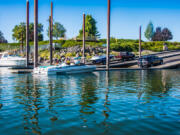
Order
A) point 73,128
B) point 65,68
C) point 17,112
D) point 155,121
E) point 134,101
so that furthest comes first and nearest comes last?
point 65,68 → point 134,101 → point 17,112 → point 155,121 → point 73,128

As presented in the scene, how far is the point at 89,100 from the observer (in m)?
12.2

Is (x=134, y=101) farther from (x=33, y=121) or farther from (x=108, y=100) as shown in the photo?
(x=33, y=121)

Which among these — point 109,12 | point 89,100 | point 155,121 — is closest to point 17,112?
point 89,100

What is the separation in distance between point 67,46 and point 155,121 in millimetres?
64442

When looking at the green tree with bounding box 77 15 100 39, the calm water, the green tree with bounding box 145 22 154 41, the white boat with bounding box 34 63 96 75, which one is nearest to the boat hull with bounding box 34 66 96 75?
the white boat with bounding box 34 63 96 75

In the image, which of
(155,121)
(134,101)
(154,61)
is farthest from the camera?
(154,61)

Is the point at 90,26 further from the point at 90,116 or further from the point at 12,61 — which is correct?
the point at 90,116

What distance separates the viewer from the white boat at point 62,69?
94.9ft

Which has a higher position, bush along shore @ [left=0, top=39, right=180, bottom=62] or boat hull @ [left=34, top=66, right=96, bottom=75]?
bush along shore @ [left=0, top=39, right=180, bottom=62]

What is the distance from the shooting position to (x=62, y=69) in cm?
2994

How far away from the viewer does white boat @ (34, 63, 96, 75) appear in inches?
1139

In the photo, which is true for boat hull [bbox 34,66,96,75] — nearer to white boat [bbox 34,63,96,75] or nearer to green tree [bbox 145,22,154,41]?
white boat [bbox 34,63,96,75]

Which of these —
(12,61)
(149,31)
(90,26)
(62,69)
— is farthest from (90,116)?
(149,31)

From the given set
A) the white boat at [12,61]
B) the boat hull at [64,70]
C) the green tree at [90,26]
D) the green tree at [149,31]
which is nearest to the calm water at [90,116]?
the boat hull at [64,70]
